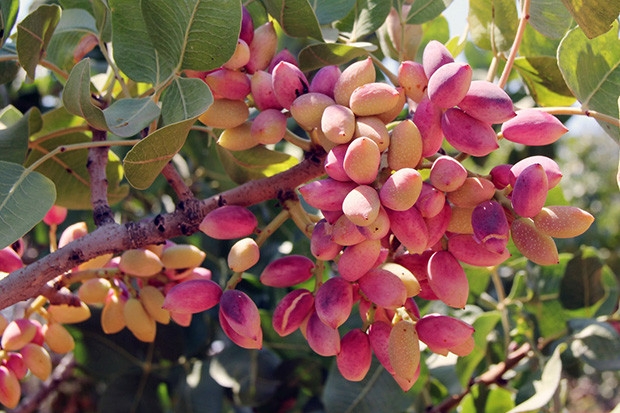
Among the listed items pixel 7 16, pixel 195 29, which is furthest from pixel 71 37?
pixel 195 29

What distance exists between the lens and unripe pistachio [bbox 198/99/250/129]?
2.75 feet

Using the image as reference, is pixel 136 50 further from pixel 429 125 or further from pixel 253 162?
pixel 429 125

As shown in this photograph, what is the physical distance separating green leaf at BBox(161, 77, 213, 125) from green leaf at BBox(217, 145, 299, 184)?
0.18m

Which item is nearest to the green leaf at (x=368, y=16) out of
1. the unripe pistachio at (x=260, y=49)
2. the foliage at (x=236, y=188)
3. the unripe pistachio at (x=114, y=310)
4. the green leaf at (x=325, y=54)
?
the foliage at (x=236, y=188)

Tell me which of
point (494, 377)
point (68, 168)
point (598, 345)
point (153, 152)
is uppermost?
point (153, 152)

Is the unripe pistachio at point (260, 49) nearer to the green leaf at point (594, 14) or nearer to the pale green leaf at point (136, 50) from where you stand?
the pale green leaf at point (136, 50)

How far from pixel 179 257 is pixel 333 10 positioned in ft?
1.46

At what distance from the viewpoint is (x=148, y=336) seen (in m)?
0.94

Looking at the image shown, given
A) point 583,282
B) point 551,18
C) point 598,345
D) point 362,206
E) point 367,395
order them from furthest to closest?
point 583,282 < point 598,345 < point 367,395 < point 551,18 < point 362,206

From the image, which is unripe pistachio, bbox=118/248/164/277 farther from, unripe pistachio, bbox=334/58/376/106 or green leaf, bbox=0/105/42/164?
unripe pistachio, bbox=334/58/376/106

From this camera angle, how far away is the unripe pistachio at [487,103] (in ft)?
2.36

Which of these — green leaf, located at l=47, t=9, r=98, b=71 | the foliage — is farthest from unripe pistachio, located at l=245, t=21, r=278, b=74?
green leaf, located at l=47, t=9, r=98, b=71

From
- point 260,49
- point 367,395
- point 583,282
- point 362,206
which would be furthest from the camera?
point 583,282

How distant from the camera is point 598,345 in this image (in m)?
1.24
